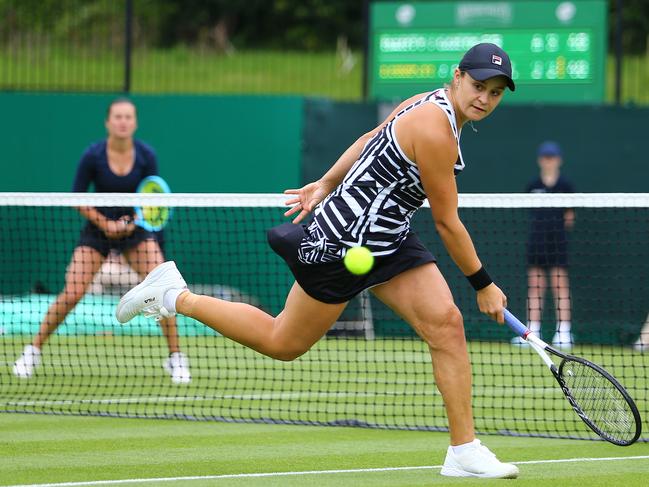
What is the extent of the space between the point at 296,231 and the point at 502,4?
8377 mm

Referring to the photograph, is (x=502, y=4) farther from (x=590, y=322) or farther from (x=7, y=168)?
(x=7, y=168)

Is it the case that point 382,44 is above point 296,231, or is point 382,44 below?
above

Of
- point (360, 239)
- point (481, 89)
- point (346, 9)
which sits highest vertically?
point (346, 9)

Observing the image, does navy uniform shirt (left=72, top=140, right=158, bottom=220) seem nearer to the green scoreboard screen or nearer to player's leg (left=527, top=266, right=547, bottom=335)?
player's leg (left=527, top=266, right=547, bottom=335)

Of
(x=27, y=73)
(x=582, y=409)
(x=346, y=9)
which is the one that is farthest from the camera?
(x=346, y=9)

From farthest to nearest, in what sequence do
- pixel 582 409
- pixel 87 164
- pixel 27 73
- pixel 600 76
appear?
pixel 27 73, pixel 600 76, pixel 87 164, pixel 582 409

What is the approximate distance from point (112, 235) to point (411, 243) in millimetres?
3808

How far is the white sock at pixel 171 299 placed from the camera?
6680 mm

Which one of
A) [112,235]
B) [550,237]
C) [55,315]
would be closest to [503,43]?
[550,237]

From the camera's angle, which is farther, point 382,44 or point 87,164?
point 382,44

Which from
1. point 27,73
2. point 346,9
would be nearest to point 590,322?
point 27,73

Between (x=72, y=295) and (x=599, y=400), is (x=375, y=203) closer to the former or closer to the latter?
(x=599, y=400)

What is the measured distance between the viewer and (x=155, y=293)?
675cm

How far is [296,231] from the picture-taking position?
627cm
